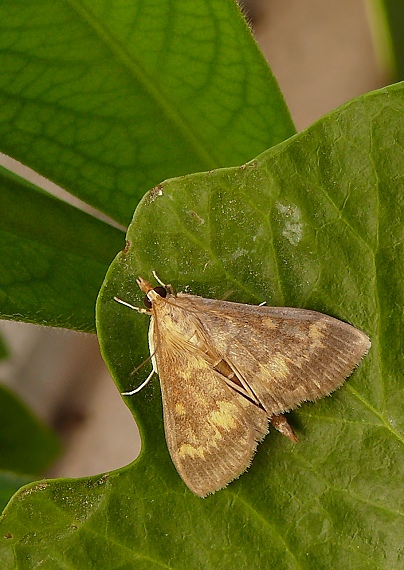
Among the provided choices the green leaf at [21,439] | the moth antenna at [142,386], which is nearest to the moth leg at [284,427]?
the moth antenna at [142,386]

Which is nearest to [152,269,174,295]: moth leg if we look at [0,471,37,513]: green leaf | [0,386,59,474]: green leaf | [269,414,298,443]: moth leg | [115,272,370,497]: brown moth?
[115,272,370,497]: brown moth

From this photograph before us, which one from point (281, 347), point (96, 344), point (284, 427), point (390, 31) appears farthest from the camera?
point (96, 344)

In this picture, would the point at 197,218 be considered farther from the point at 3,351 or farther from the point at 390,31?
the point at 3,351

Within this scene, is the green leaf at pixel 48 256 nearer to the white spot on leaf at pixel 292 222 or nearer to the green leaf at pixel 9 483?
the white spot on leaf at pixel 292 222

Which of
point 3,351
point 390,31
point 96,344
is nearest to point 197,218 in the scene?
point 390,31

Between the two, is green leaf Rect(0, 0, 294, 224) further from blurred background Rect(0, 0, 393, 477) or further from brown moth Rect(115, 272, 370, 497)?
blurred background Rect(0, 0, 393, 477)

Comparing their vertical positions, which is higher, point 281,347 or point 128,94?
point 128,94
